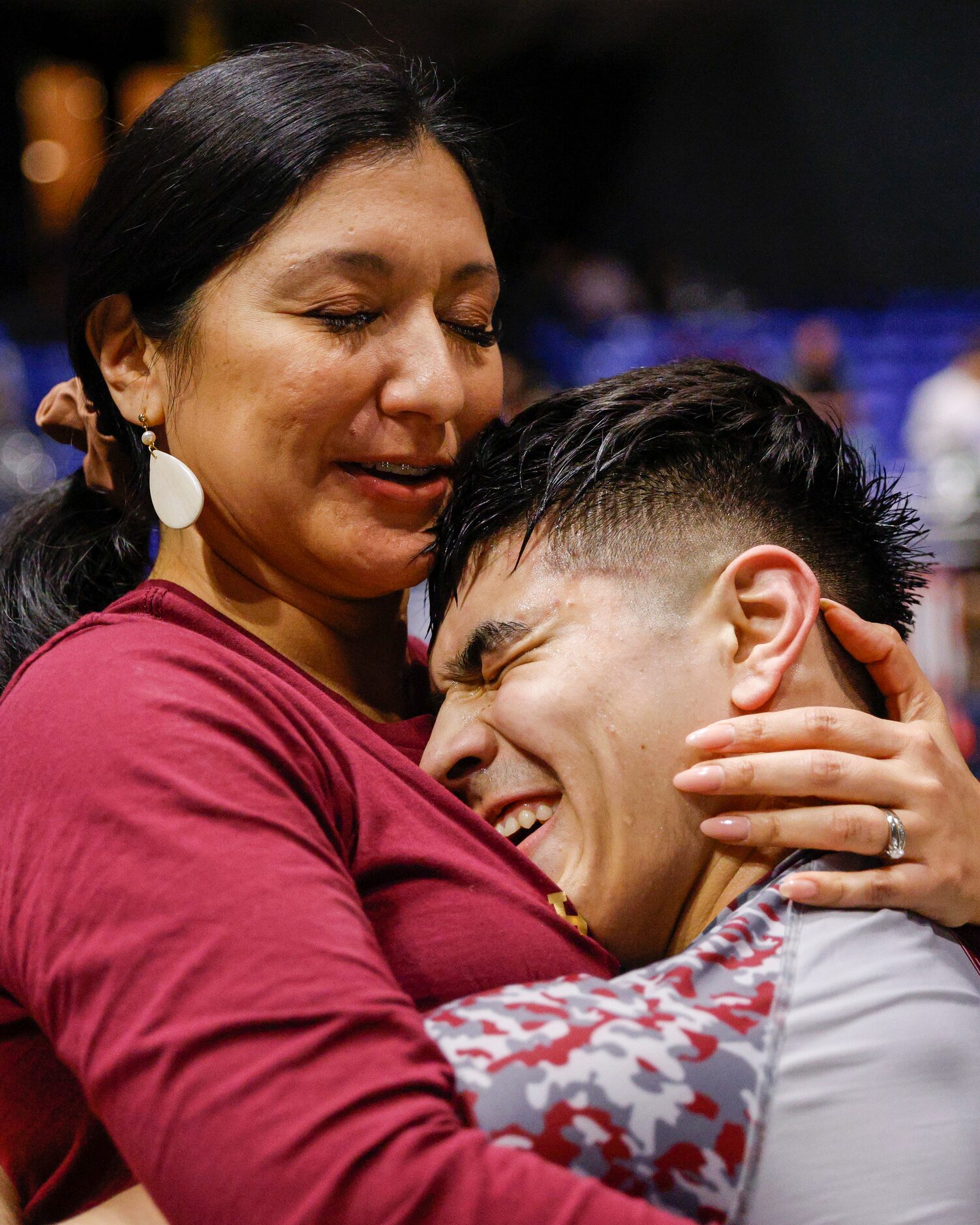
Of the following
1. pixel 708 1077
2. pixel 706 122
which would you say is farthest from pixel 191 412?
pixel 706 122

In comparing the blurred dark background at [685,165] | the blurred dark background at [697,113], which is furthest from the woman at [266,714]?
the blurred dark background at [697,113]

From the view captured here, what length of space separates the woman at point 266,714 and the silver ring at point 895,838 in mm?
27

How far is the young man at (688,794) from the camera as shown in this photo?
3.22ft

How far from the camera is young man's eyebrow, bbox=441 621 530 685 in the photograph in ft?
4.54

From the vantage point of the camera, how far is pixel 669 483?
1426 millimetres

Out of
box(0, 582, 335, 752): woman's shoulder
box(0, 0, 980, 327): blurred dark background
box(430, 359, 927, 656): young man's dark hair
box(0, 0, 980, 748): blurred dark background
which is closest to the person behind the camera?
box(0, 582, 335, 752): woman's shoulder

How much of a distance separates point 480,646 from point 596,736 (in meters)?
0.19

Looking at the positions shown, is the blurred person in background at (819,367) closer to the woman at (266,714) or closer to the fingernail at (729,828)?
the woman at (266,714)

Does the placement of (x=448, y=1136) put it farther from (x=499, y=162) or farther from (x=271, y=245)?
(x=499, y=162)

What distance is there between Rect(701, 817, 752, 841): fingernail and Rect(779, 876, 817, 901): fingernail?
3.3 inches

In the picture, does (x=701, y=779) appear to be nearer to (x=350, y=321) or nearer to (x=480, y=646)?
(x=480, y=646)

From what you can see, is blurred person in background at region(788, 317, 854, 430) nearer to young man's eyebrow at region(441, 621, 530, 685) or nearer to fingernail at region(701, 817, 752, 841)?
young man's eyebrow at region(441, 621, 530, 685)

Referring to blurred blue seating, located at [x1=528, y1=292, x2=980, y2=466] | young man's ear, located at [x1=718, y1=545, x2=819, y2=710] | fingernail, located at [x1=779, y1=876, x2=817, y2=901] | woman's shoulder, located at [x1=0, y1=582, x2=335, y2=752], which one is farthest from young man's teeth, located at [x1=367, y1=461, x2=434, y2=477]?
blurred blue seating, located at [x1=528, y1=292, x2=980, y2=466]

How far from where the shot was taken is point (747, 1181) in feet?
3.22
